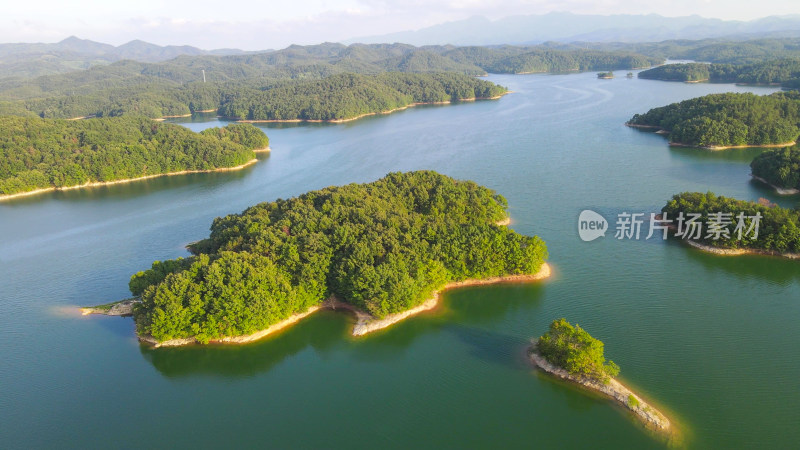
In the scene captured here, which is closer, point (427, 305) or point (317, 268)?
point (317, 268)

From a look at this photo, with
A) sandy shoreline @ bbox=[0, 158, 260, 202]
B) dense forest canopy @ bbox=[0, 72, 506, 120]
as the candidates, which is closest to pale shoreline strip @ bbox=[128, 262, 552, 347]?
sandy shoreline @ bbox=[0, 158, 260, 202]

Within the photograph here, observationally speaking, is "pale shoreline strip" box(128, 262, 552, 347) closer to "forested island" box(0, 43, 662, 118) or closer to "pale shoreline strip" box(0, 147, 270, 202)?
"pale shoreline strip" box(0, 147, 270, 202)

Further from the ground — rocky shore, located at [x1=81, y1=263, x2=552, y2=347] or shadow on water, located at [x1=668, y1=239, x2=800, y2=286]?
shadow on water, located at [x1=668, y1=239, x2=800, y2=286]

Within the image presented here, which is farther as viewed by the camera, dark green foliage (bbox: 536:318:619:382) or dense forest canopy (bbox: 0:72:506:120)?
dense forest canopy (bbox: 0:72:506:120)

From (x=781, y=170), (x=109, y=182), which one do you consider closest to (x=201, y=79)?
(x=109, y=182)

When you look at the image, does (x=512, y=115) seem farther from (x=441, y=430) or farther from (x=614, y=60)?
(x=614, y=60)

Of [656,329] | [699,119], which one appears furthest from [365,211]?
[699,119]

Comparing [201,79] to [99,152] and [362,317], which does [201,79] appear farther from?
[362,317]

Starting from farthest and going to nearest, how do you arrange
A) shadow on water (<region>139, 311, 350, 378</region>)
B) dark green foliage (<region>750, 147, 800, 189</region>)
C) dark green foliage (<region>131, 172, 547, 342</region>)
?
dark green foliage (<region>750, 147, 800, 189</region>), dark green foliage (<region>131, 172, 547, 342</region>), shadow on water (<region>139, 311, 350, 378</region>)
